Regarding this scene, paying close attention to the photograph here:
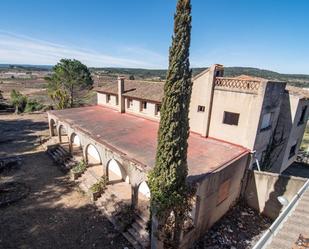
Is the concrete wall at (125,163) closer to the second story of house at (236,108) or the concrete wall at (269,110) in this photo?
the second story of house at (236,108)

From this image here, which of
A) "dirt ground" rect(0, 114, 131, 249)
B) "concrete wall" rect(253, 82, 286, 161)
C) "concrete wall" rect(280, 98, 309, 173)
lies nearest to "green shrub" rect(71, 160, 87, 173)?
"dirt ground" rect(0, 114, 131, 249)

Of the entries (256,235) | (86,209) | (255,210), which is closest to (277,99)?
(255,210)

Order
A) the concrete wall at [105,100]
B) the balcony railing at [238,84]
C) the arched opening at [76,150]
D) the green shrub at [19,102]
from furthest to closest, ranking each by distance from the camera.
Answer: the green shrub at [19,102] → the concrete wall at [105,100] → the arched opening at [76,150] → the balcony railing at [238,84]

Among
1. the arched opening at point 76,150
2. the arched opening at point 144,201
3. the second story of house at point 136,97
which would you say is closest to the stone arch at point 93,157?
the arched opening at point 76,150

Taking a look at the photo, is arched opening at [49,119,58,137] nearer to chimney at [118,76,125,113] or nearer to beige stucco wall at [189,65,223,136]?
chimney at [118,76,125,113]

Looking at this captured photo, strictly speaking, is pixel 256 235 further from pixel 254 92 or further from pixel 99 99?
pixel 99 99

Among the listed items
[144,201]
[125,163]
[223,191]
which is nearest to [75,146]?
[144,201]

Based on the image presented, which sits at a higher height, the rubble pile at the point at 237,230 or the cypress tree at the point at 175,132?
the cypress tree at the point at 175,132

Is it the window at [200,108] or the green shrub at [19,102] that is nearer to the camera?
the window at [200,108]
